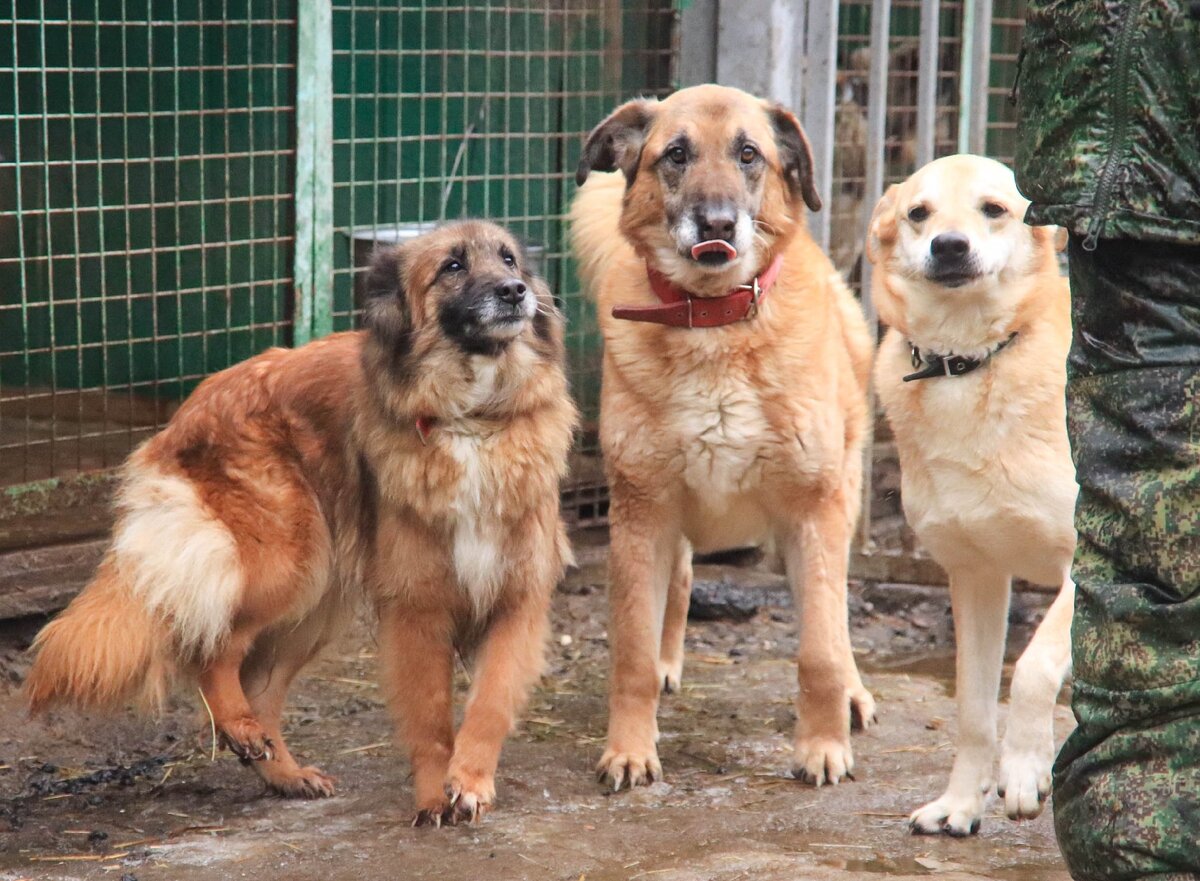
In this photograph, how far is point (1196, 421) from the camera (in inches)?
92.1

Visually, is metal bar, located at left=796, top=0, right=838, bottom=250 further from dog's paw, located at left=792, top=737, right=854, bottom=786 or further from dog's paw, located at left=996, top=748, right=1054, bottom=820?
dog's paw, located at left=996, top=748, right=1054, bottom=820

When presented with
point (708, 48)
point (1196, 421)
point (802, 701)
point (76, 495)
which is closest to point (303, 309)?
point (76, 495)

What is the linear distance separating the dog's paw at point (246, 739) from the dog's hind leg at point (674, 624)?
1.42 m

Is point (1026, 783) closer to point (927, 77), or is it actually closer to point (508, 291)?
point (508, 291)

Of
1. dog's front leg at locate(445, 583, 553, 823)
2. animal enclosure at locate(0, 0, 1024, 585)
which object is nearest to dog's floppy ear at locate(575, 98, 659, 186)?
animal enclosure at locate(0, 0, 1024, 585)

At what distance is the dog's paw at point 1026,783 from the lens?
10.6 feet

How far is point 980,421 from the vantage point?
3619 mm

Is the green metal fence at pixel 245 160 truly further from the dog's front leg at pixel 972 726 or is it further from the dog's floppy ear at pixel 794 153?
the dog's front leg at pixel 972 726

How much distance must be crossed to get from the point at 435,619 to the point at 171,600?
65 centimetres

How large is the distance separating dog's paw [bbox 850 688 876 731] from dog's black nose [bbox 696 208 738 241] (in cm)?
Result: 142

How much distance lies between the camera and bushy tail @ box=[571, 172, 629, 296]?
4555mm

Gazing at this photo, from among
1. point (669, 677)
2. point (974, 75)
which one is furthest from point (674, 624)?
point (974, 75)

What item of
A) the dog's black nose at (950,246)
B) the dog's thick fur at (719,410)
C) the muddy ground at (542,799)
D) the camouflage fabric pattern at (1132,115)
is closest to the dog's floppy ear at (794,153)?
the dog's thick fur at (719,410)

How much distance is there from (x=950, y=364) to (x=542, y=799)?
4.91 feet
